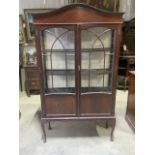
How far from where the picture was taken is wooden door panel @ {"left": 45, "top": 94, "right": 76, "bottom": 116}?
2172 millimetres

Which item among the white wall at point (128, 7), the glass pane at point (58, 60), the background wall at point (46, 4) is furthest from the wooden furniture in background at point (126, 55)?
the glass pane at point (58, 60)

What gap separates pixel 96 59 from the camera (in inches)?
86.3

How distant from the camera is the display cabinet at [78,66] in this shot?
77.2 inches

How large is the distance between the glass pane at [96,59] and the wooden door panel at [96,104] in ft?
0.30

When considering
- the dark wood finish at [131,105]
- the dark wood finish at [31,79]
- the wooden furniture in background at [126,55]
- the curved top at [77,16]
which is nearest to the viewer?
the curved top at [77,16]

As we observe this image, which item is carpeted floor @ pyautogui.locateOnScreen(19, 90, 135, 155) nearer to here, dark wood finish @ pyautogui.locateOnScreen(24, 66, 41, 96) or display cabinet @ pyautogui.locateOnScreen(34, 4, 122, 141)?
display cabinet @ pyautogui.locateOnScreen(34, 4, 122, 141)

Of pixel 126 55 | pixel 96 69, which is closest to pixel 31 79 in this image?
pixel 96 69

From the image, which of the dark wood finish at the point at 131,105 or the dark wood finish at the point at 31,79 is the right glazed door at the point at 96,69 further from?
the dark wood finish at the point at 31,79

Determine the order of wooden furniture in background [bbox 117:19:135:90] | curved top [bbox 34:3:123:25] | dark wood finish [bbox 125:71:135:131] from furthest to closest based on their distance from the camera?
wooden furniture in background [bbox 117:19:135:90] → dark wood finish [bbox 125:71:135:131] → curved top [bbox 34:3:123:25]

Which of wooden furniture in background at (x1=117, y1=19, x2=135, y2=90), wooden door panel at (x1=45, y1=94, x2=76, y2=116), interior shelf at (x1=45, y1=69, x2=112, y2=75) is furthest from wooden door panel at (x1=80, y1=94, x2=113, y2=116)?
wooden furniture in background at (x1=117, y1=19, x2=135, y2=90)
